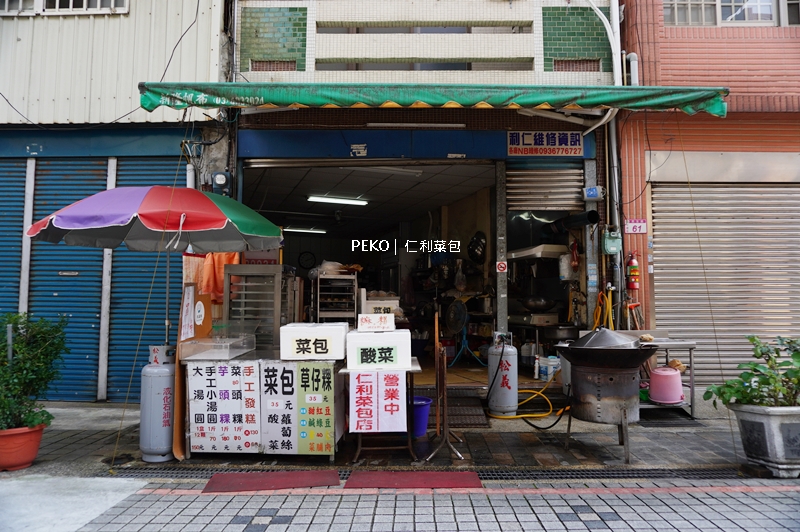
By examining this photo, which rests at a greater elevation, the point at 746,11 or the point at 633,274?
the point at 746,11

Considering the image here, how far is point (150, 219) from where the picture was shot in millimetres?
5242

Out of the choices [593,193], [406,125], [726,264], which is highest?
[406,125]

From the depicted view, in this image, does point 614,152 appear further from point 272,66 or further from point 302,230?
point 302,230

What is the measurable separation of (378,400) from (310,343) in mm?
964

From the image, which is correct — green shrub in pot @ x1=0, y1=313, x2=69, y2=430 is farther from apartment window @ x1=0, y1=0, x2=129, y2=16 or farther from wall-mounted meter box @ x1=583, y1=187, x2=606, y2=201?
wall-mounted meter box @ x1=583, y1=187, x2=606, y2=201

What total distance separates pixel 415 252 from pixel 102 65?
9.21m

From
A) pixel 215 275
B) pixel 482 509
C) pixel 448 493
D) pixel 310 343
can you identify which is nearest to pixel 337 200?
pixel 215 275

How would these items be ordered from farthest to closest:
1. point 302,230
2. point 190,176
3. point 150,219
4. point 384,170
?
1. point 302,230
2. point 384,170
3. point 190,176
4. point 150,219

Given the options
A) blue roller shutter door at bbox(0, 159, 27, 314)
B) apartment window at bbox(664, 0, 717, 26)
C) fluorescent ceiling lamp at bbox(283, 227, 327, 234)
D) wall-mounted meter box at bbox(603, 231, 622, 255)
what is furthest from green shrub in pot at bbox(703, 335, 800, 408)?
Answer: fluorescent ceiling lamp at bbox(283, 227, 327, 234)

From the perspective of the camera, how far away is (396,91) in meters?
6.45

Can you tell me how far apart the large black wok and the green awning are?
291 cm

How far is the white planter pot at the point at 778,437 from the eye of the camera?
5.00 meters

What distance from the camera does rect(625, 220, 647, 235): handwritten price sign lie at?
27.8 feet

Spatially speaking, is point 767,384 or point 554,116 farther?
point 554,116
